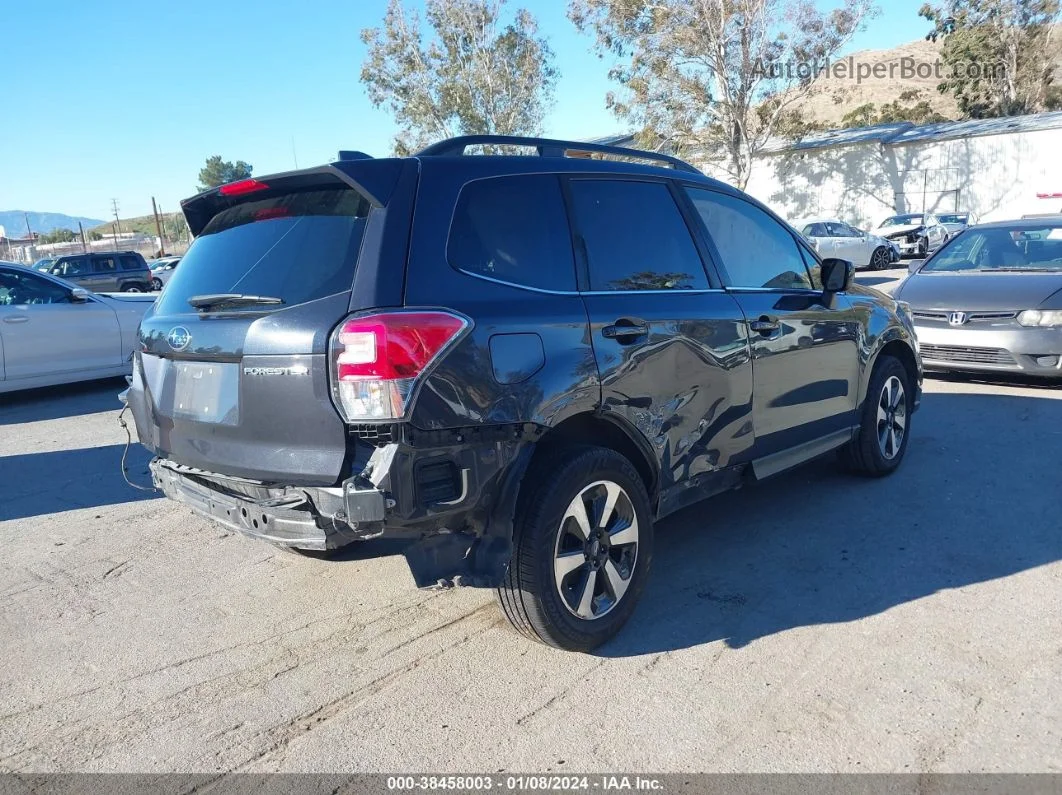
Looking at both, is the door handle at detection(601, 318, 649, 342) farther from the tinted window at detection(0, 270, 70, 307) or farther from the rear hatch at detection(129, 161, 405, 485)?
the tinted window at detection(0, 270, 70, 307)

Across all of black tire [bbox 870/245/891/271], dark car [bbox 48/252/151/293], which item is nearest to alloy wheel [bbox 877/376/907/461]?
black tire [bbox 870/245/891/271]

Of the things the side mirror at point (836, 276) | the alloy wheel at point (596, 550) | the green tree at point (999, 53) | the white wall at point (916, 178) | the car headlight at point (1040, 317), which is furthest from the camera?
the green tree at point (999, 53)

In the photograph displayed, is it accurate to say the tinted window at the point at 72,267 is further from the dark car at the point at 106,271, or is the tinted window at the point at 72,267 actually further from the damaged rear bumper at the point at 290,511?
the damaged rear bumper at the point at 290,511

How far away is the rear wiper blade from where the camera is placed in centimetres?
310

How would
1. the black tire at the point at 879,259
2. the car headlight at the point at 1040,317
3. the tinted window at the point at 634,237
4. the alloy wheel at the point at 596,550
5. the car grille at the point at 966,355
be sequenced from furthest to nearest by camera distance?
the black tire at the point at 879,259
the car grille at the point at 966,355
the car headlight at the point at 1040,317
the tinted window at the point at 634,237
the alloy wheel at the point at 596,550

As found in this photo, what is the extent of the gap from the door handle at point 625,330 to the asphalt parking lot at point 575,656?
48.7 inches

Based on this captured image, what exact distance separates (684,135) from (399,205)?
32305 millimetres

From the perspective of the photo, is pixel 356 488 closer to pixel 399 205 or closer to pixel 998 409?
pixel 399 205

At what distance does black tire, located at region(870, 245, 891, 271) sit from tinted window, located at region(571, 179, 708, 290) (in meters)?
23.6

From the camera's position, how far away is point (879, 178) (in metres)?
38.4

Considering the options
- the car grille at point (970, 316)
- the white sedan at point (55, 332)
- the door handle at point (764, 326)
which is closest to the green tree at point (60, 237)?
the white sedan at point (55, 332)

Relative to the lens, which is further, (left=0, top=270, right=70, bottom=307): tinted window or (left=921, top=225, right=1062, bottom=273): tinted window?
(left=0, top=270, right=70, bottom=307): tinted window

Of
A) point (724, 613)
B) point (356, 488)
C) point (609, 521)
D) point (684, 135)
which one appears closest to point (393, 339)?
A: point (356, 488)

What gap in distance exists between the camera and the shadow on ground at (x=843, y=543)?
3658 millimetres
